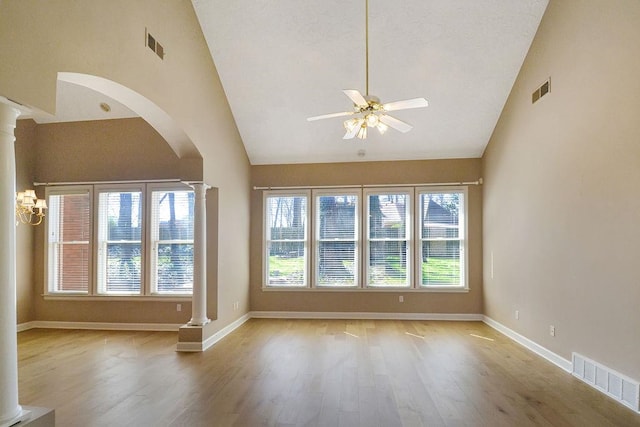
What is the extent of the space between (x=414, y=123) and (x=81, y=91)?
17.1 feet

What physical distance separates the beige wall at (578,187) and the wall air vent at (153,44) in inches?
171

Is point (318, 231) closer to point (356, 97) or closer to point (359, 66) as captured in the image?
point (359, 66)

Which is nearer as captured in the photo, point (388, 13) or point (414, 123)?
point (388, 13)

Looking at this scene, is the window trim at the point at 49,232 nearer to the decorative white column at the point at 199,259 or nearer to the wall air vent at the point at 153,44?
the decorative white column at the point at 199,259

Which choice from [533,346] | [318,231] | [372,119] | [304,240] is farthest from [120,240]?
[533,346]

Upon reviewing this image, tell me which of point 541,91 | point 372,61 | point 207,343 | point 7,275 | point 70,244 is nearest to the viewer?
point 7,275

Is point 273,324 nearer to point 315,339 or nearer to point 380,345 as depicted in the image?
point 315,339

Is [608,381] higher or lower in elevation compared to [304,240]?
lower

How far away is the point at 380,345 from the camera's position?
521 centimetres

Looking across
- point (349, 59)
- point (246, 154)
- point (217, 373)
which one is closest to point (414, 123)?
point (349, 59)

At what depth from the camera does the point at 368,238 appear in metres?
7.10

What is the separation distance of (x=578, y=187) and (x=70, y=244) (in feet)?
24.6

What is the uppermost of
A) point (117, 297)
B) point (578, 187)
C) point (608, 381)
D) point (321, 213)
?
point (578, 187)

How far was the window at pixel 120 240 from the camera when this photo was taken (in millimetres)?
6379
